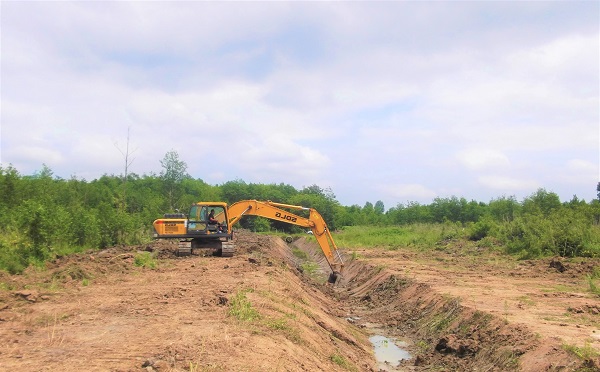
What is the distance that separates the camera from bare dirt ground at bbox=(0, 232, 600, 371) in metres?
7.25

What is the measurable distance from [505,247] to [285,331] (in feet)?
79.4

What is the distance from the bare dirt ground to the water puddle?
0.61 ft

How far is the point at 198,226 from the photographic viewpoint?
21.5m

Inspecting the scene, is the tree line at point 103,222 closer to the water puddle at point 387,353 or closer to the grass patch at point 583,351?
the water puddle at point 387,353

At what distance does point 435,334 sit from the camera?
45.7 ft

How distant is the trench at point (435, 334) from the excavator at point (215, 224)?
2997 mm

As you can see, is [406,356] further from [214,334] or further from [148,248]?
[148,248]

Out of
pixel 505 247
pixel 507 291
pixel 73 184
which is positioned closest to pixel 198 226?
pixel 507 291

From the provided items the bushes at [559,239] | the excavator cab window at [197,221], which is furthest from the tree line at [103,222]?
the excavator cab window at [197,221]

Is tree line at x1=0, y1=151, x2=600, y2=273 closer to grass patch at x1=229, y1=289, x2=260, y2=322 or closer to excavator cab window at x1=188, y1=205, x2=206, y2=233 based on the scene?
excavator cab window at x1=188, y1=205, x2=206, y2=233

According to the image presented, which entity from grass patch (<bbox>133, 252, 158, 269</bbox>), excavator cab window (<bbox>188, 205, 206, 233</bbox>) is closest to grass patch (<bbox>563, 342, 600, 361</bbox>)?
grass patch (<bbox>133, 252, 158, 269</bbox>)

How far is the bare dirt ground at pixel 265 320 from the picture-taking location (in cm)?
725

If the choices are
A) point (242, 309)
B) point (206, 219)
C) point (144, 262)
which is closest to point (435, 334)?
point (242, 309)

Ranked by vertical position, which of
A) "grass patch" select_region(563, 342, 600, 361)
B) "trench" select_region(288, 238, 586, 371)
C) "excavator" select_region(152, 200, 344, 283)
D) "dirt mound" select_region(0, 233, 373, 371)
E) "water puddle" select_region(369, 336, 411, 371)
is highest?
"excavator" select_region(152, 200, 344, 283)
